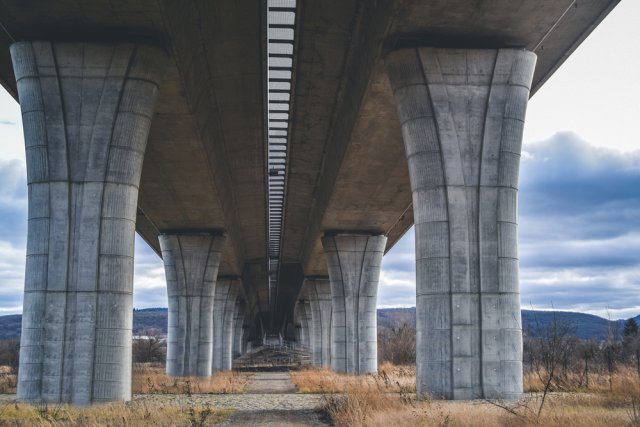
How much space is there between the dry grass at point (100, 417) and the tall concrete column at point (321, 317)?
1588 inches

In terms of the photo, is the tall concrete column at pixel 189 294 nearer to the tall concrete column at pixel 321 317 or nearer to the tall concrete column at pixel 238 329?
the tall concrete column at pixel 321 317

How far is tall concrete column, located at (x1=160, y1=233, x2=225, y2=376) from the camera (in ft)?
126

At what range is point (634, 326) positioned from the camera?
74812mm

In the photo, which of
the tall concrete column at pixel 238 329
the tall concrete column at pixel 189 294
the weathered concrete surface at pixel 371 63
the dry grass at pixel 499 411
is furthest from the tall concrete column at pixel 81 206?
the tall concrete column at pixel 238 329

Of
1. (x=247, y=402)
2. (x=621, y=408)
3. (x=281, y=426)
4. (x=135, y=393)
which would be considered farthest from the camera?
(x=135, y=393)

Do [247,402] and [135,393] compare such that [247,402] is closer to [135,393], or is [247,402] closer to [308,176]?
[135,393]

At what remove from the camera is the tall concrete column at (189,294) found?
3853 cm

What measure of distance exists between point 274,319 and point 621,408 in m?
131

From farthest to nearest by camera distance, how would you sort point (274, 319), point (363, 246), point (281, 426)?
1. point (274, 319)
2. point (363, 246)
3. point (281, 426)

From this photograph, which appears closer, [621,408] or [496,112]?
[621,408]

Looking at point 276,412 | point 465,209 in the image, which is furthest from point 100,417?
point 465,209

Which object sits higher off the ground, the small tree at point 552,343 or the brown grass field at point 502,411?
the small tree at point 552,343

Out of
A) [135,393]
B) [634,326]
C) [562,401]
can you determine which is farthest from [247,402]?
[634,326]

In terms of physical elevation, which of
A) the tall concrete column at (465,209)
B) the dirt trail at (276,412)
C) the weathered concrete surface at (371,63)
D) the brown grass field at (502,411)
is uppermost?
the weathered concrete surface at (371,63)
